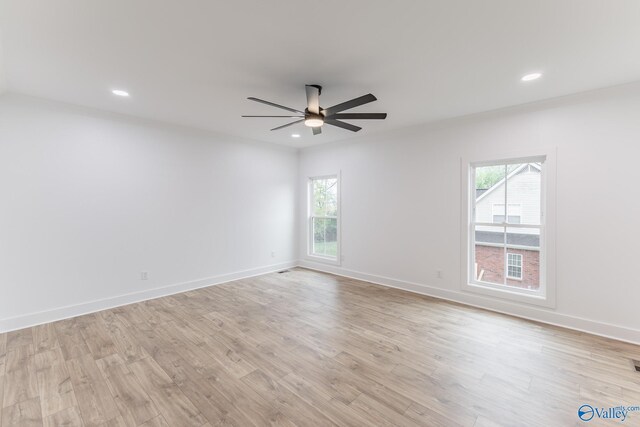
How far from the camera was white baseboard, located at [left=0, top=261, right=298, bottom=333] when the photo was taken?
3.23 meters

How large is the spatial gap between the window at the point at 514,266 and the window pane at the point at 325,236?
302 centimetres

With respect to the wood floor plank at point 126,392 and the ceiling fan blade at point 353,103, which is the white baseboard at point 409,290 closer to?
the wood floor plank at point 126,392

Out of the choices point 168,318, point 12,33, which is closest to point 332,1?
point 12,33

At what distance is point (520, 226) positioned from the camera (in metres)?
3.68

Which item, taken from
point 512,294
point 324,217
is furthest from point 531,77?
point 324,217

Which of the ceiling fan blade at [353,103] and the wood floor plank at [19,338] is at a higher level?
the ceiling fan blade at [353,103]

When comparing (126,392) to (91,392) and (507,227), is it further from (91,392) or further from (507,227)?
(507,227)

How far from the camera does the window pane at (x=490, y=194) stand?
386 cm

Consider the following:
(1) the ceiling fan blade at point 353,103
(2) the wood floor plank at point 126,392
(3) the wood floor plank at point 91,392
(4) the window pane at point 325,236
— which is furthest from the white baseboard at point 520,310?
(3) the wood floor plank at point 91,392

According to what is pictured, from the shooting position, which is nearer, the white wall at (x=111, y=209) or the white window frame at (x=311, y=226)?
the white wall at (x=111, y=209)

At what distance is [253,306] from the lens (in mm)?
3900

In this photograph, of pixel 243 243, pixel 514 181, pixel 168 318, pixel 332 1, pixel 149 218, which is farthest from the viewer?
pixel 243 243

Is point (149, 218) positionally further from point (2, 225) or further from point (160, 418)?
point (160, 418)

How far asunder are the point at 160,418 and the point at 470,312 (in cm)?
360
